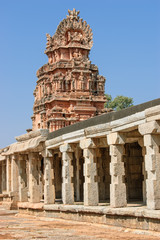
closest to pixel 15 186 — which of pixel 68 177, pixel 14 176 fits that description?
pixel 14 176

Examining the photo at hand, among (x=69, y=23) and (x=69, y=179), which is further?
(x=69, y=23)

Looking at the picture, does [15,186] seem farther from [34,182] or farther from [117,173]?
[117,173]

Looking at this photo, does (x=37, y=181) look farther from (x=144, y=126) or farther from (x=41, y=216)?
(x=144, y=126)

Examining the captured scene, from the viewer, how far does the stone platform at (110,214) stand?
11.8m

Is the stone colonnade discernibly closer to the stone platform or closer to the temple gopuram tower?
the stone platform

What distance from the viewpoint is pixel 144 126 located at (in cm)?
1215

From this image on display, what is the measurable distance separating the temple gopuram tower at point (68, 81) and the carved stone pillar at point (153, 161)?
26931mm

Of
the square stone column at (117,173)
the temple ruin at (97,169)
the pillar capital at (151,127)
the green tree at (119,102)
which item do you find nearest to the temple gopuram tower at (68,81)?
the temple ruin at (97,169)

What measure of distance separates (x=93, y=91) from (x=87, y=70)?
7.02ft

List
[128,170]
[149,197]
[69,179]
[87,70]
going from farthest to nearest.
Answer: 1. [87,70]
2. [128,170]
3. [69,179]
4. [149,197]

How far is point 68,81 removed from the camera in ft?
133

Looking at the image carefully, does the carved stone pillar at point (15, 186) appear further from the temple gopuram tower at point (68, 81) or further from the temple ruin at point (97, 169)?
the temple gopuram tower at point (68, 81)

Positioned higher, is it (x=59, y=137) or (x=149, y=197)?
(x=59, y=137)

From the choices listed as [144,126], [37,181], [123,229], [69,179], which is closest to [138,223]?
[123,229]
